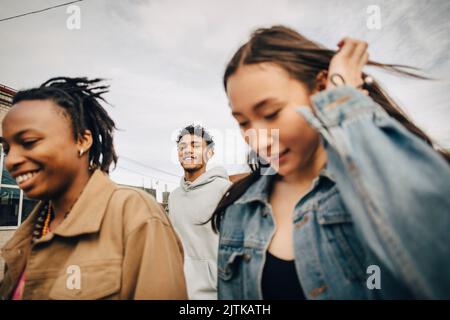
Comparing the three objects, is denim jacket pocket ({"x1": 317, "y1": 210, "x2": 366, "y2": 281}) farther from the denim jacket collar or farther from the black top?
the denim jacket collar

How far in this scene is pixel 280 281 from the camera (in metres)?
1.01

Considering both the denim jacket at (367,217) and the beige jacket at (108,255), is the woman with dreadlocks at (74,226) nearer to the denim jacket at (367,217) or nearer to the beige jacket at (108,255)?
the beige jacket at (108,255)

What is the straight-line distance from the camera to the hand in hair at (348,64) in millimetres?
880

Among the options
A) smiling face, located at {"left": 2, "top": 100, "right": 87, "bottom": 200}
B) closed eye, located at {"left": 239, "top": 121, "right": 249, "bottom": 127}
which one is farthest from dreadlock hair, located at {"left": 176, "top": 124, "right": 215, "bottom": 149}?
closed eye, located at {"left": 239, "top": 121, "right": 249, "bottom": 127}

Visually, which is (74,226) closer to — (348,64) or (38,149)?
(38,149)

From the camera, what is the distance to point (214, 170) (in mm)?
2969

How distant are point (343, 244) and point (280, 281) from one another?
300 mm

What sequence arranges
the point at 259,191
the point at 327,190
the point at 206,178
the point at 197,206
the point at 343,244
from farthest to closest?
the point at 206,178 → the point at 197,206 → the point at 259,191 → the point at 327,190 → the point at 343,244

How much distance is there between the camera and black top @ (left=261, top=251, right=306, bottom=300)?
972mm

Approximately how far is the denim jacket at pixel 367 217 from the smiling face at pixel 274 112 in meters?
0.14

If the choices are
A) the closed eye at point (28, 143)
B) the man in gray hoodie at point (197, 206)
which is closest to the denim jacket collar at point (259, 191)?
the man in gray hoodie at point (197, 206)

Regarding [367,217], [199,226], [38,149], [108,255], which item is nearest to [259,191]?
[367,217]

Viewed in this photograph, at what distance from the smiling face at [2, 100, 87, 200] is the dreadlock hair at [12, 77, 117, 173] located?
0.08 meters
